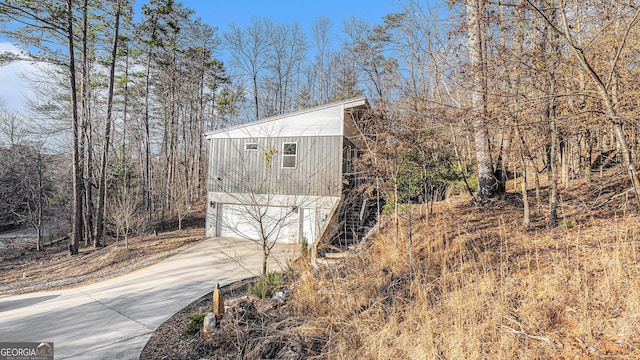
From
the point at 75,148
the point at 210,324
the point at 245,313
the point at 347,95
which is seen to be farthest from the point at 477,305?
the point at 347,95

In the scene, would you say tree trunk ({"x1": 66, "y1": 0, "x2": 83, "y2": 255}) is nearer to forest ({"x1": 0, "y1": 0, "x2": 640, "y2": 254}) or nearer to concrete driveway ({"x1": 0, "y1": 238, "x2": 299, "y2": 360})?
forest ({"x1": 0, "y1": 0, "x2": 640, "y2": 254})

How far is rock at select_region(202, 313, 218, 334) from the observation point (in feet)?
13.1

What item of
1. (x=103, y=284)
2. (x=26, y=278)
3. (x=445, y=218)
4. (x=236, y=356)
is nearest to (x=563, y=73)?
(x=445, y=218)

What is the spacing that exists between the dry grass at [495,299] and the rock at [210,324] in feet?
3.36

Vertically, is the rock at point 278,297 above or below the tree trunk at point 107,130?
below

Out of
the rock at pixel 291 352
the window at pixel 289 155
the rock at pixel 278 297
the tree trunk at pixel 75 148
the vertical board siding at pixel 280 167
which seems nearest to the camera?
the rock at pixel 291 352

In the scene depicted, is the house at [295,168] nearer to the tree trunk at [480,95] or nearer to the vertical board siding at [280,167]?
the vertical board siding at [280,167]

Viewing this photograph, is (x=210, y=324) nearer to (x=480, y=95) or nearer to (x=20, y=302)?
(x=480, y=95)

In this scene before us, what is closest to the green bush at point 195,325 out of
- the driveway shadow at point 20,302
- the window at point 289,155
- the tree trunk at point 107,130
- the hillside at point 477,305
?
the hillside at point 477,305

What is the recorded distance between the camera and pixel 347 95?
20188 mm

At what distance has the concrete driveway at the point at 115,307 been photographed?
4.27 metres

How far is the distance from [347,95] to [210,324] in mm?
18069

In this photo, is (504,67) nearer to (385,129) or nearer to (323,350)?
(385,129)

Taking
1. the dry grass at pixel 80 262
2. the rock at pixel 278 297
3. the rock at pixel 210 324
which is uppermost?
the rock at pixel 278 297
